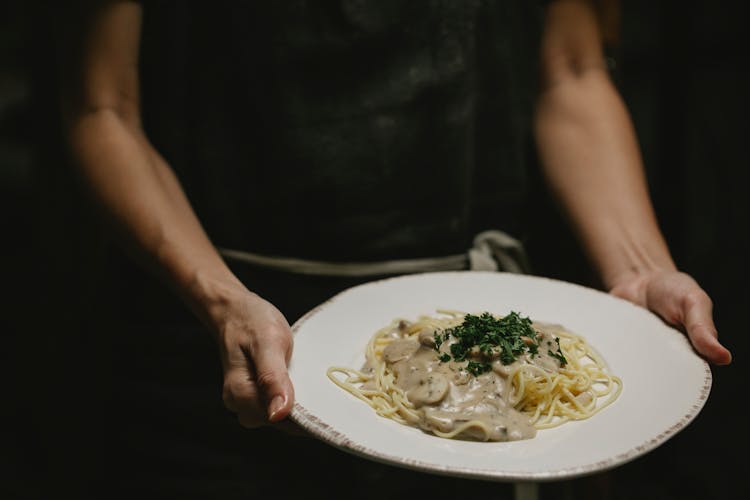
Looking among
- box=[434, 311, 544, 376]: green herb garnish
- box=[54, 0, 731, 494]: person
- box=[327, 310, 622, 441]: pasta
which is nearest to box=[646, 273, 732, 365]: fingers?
box=[54, 0, 731, 494]: person

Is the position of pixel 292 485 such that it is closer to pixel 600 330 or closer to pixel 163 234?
pixel 163 234

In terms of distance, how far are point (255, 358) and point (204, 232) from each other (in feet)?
2.34

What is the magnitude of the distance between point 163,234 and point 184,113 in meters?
0.54

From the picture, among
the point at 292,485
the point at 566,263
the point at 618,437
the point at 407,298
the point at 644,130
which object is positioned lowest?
the point at 644,130

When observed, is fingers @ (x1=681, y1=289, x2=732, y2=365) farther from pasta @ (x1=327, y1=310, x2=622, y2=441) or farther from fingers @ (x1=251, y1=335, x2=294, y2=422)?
fingers @ (x1=251, y1=335, x2=294, y2=422)

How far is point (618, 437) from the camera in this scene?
1.39 metres

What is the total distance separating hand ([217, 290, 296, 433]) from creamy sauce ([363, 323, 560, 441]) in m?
0.31

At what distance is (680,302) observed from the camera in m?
1.79

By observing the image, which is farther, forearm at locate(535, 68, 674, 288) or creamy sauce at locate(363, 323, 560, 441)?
forearm at locate(535, 68, 674, 288)

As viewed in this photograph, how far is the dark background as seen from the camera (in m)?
3.29

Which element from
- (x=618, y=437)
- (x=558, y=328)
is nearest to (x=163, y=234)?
(x=558, y=328)

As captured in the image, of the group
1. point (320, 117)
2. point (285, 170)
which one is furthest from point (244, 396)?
point (320, 117)

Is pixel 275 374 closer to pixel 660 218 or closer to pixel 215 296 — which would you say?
pixel 215 296

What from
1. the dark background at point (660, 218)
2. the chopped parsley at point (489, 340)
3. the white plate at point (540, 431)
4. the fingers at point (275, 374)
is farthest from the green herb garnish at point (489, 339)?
the dark background at point (660, 218)
